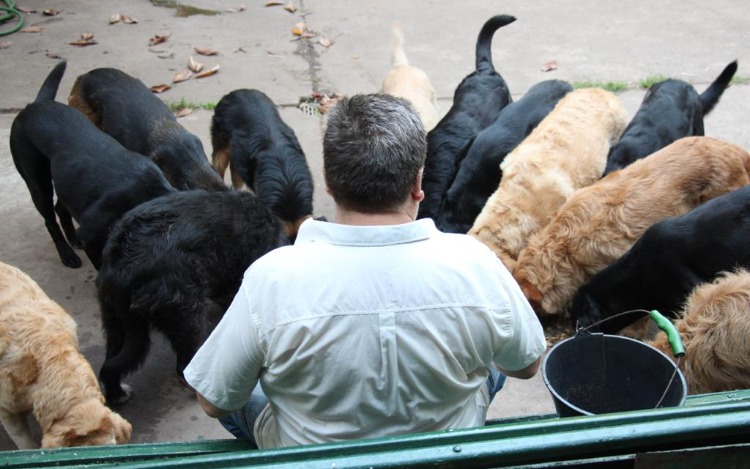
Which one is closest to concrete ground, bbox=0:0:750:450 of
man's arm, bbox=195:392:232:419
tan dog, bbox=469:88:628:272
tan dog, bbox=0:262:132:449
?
tan dog, bbox=469:88:628:272

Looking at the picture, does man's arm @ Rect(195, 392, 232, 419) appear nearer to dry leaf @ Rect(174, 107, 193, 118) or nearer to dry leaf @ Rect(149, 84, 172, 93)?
dry leaf @ Rect(174, 107, 193, 118)

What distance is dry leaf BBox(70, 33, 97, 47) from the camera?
363 inches

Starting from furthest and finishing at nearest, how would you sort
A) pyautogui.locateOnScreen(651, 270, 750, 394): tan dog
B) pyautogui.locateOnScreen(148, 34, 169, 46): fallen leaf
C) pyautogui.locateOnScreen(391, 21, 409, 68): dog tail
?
pyautogui.locateOnScreen(148, 34, 169, 46): fallen leaf < pyautogui.locateOnScreen(391, 21, 409, 68): dog tail < pyautogui.locateOnScreen(651, 270, 750, 394): tan dog

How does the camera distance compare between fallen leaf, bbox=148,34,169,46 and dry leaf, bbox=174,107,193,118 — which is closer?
dry leaf, bbox=174,107,193,118

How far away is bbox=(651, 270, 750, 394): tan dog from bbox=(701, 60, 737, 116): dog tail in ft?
10.7

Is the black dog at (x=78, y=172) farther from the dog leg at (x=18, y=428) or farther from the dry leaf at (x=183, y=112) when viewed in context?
the dry leaf at (x=183, y=112)

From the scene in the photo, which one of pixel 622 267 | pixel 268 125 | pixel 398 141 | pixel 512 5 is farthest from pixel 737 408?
pixel 512 5

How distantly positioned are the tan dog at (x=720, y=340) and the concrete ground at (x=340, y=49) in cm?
329

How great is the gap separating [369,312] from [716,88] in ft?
17.2

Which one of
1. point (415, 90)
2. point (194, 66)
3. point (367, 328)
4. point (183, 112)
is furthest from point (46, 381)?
point (194, 66)

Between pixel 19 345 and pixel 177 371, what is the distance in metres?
1.03

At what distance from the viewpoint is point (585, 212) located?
4.87m

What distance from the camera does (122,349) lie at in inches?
167

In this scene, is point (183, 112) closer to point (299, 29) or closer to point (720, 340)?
point (299, 29)
